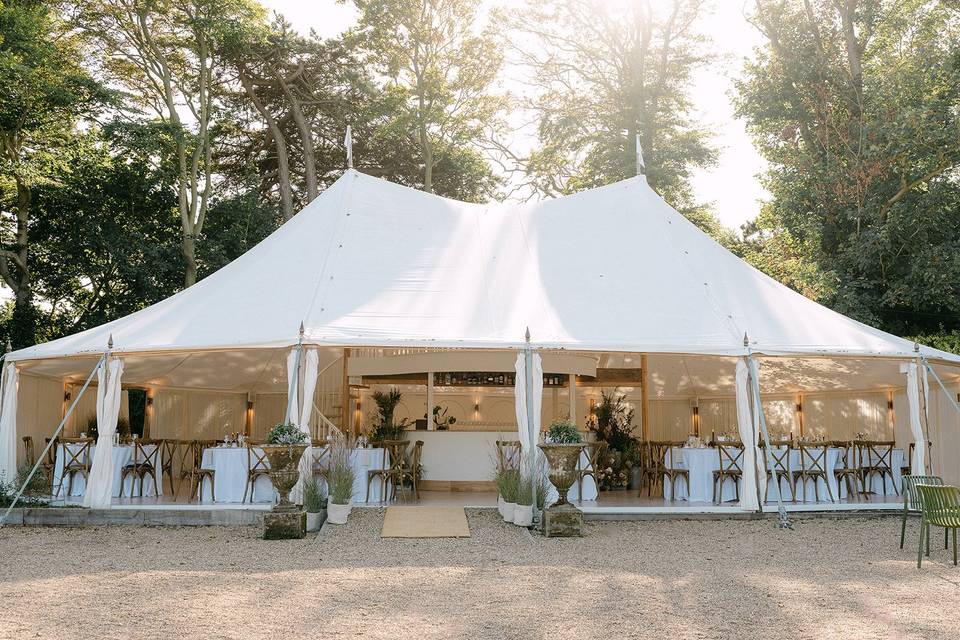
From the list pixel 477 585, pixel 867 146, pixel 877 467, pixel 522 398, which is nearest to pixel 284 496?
pixel 522 398

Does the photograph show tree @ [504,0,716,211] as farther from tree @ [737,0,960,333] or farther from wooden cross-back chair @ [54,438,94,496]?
wooden cross-back chair @ [54,438,94,496]

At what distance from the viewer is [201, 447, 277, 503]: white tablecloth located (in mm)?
10031

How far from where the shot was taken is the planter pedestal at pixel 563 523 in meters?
8.25

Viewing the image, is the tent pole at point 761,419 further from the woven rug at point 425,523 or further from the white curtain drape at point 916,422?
the woven rug at point 425,523

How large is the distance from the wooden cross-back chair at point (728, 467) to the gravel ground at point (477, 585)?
166 cm

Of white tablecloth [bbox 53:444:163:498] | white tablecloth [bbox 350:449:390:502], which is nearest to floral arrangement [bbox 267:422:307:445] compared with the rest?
white tablecloth [bbox 350:449:390:502]

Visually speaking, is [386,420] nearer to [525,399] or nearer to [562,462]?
[525,399]

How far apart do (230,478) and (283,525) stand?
2324 millimetres

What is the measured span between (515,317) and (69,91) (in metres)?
12.3

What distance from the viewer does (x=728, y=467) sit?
10.4 meters

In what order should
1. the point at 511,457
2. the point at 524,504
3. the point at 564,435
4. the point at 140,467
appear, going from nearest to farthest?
1. the point at 564,435
2. the point at 524,504
3. the point at 511,457
4. the point at 140,467

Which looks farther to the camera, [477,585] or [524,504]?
[524,504]

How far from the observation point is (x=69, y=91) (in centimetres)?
1738

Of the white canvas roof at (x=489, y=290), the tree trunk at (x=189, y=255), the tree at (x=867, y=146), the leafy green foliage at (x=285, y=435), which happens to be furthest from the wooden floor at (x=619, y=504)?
the tree trunk at (x=189, y=255)
